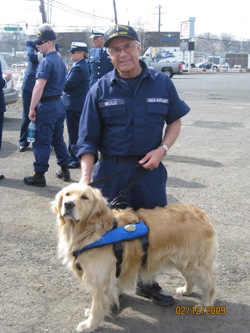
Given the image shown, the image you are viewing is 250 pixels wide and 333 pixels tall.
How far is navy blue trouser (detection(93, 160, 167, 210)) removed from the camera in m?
3.43

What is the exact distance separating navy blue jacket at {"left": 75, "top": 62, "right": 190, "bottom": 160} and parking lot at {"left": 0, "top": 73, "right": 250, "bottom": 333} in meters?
1.33

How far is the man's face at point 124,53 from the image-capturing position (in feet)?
10.4

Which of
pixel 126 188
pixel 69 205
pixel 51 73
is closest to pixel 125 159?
pixel 126 188

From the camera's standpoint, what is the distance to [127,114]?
324 cm

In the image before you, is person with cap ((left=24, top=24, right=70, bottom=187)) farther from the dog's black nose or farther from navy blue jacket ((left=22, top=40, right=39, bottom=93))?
the dog's black nose

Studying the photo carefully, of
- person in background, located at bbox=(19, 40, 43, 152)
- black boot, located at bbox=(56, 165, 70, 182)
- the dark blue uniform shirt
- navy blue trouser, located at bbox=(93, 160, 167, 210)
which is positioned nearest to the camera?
navy blue trouser, located at bbox=(93, 160, 167, 210)

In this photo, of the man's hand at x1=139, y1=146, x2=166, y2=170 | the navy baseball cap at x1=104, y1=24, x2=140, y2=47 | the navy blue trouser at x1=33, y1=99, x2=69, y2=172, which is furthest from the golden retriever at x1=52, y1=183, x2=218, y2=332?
the navy blue trouser at x1=33, y1=99, x2=69, y2=172

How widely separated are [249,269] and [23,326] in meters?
2.22

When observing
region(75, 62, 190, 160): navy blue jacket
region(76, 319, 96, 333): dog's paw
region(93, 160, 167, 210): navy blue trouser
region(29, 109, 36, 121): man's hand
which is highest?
region(75, 62, 190, 160): navy blue jacket

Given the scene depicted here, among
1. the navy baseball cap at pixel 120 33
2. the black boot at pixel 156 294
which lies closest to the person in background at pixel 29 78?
the navy baseball cap at pixel 120 33

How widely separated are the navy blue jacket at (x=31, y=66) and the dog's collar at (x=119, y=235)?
579 cm

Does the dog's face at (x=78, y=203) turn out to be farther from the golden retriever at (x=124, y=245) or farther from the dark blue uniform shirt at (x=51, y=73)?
the dark blue uniform shirt at (x=51, y=73)

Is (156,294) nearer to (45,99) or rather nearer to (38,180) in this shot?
(38,180)

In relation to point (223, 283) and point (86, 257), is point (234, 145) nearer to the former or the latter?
point (223, 283)
